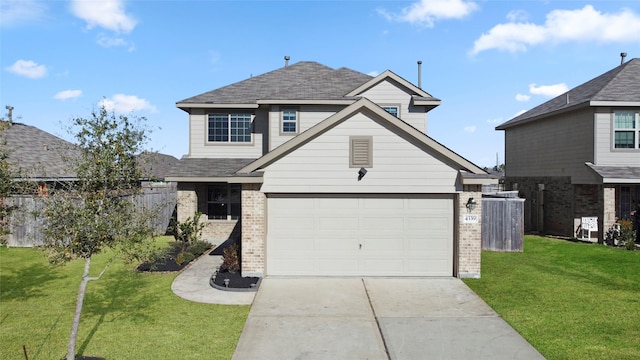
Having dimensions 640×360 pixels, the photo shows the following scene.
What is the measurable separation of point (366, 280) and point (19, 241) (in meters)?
15.6

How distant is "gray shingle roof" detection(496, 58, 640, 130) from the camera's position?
1822 cm

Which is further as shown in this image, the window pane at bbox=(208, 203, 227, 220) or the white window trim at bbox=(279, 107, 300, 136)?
the window pane at bbox=(208, 203, 227, 220)

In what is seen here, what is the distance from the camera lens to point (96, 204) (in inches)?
260

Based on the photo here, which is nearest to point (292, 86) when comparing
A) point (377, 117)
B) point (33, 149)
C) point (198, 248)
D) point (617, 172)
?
point (377, 117)

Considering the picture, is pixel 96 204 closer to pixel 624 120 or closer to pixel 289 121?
pixel 289 121

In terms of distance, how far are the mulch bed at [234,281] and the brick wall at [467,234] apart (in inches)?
243

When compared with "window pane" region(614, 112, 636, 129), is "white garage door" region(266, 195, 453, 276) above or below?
below

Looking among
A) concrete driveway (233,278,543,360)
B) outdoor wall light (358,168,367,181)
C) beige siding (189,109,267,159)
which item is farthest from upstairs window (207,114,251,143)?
concrete driveway (233,278,543,360)

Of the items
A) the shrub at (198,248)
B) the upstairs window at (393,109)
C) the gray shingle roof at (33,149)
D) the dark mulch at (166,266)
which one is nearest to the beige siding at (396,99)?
the upstairs window at (393,109)

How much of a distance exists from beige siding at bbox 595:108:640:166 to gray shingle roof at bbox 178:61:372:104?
36.1ft

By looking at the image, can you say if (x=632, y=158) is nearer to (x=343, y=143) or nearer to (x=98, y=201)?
(x=343, y=143)

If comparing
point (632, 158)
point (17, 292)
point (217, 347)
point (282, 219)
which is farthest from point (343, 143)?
point (632, 158)

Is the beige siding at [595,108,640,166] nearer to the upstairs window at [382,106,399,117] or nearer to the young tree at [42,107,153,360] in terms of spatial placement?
the upstairs window at [382,106,399,117]

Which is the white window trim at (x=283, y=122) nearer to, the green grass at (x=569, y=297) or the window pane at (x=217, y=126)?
the window pane at (x=217, y=126)
